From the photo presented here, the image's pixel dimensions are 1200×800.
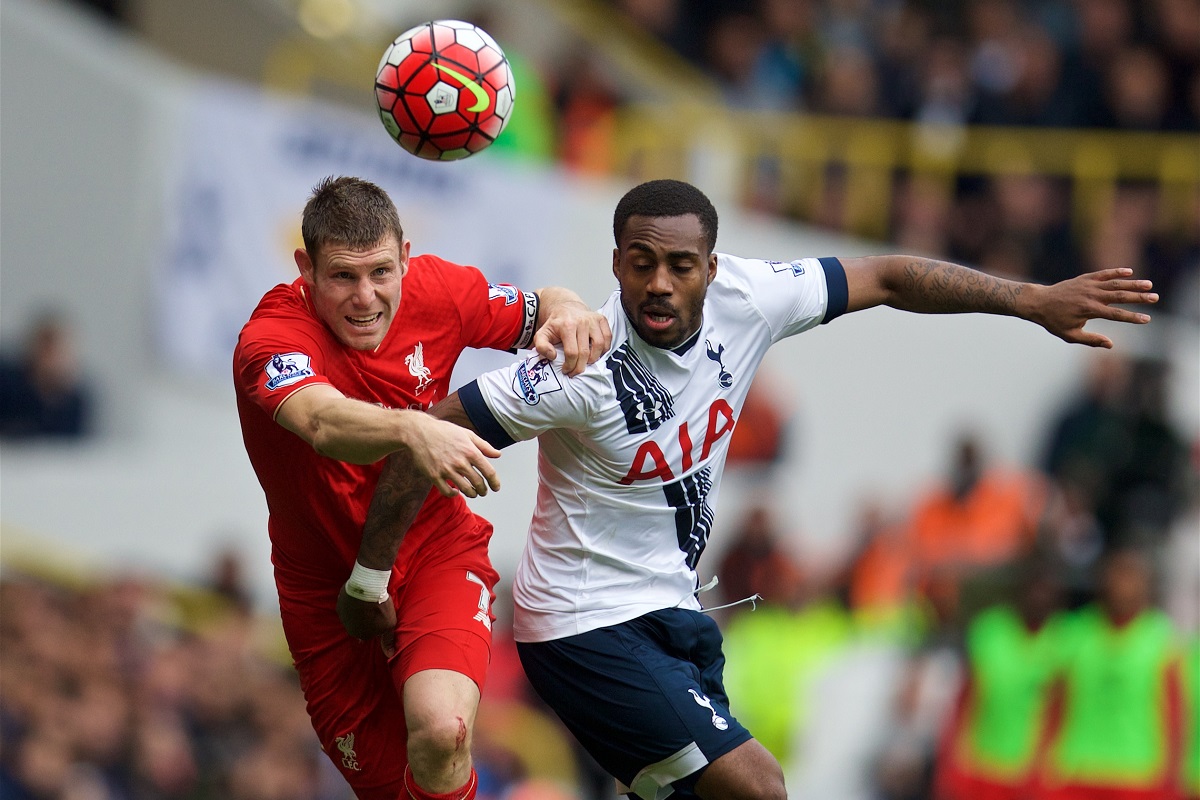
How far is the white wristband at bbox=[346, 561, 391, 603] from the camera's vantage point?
237 inches

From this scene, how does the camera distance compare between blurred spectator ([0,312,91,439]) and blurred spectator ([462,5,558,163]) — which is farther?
blurred spectator ([462,5,558,163])

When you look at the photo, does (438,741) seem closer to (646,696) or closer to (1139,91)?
(646,696)

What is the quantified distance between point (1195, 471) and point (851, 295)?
757 cm

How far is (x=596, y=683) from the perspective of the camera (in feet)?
20.6

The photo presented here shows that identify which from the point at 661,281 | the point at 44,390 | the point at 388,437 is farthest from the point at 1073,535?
the point at 44,390

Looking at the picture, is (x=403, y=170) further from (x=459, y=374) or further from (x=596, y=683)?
(x=596, y=683)

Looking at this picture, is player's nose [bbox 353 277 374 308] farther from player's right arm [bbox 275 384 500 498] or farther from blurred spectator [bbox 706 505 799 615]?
blurred spectator [bbox 706 505 799 615]

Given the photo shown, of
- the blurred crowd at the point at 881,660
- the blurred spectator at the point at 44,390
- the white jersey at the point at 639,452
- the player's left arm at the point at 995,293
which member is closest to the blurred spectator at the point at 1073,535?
the blurred crowd at the point at 881,660

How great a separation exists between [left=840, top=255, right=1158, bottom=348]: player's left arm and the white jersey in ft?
0.47

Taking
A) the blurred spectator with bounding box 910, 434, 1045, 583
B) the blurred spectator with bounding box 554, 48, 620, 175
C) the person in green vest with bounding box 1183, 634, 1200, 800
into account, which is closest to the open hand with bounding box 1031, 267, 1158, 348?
the person in green vest with bounding box 1183, 634, 1200, 800

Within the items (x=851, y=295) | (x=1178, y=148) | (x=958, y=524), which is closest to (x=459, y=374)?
(x=958, y=524)

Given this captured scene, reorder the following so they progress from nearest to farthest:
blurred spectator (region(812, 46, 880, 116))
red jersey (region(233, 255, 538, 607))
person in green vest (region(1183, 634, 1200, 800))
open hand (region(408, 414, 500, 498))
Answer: open hand (region(408, 414, 500, 498))
red jersey (region(233, 255, 538, 607))
person in green vest (region(1183, 634, 1200, 800))
blurred spectator (region(812, 46, 880, 116))

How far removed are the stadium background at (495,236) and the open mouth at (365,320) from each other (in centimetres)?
801

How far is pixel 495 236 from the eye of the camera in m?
15.2
